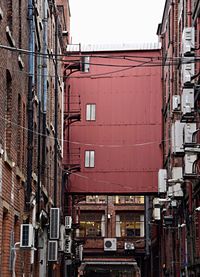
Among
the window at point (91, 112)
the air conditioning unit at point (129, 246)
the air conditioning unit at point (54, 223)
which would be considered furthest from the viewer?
the air conditioning unit at point (129, 246)

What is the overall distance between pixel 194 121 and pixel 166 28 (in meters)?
18.4

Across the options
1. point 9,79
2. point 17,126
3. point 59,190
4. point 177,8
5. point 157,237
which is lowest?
point 157,237

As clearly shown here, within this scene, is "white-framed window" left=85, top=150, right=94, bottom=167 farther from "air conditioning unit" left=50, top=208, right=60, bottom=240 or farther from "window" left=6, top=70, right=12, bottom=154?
"window" left=6, top=70, right=12, bottom=154

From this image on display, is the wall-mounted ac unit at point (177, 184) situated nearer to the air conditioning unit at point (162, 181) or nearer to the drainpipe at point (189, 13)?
the air conditioning unit at point (162, 181)

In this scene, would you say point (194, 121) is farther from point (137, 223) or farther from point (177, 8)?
point (137, 223)

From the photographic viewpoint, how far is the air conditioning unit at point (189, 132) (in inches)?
859

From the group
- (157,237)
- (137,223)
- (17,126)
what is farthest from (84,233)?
(17,126)

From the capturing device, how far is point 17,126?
1841 cm

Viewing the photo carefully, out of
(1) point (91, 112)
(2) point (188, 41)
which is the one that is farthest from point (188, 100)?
(1) point (91, 112)

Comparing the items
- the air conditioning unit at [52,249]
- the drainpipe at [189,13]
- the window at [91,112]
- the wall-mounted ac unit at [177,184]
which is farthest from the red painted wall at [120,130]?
the drainpipe at [189,13]

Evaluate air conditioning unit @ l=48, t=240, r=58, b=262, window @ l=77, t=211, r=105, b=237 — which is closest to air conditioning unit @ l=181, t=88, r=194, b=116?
air conditioning unit @ l=48, t=240, r=58, b=262

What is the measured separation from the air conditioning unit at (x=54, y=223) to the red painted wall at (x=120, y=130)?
975 centimetres

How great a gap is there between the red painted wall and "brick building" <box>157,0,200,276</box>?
866mm

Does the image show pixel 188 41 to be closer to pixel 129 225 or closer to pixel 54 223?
pixel 54 223
